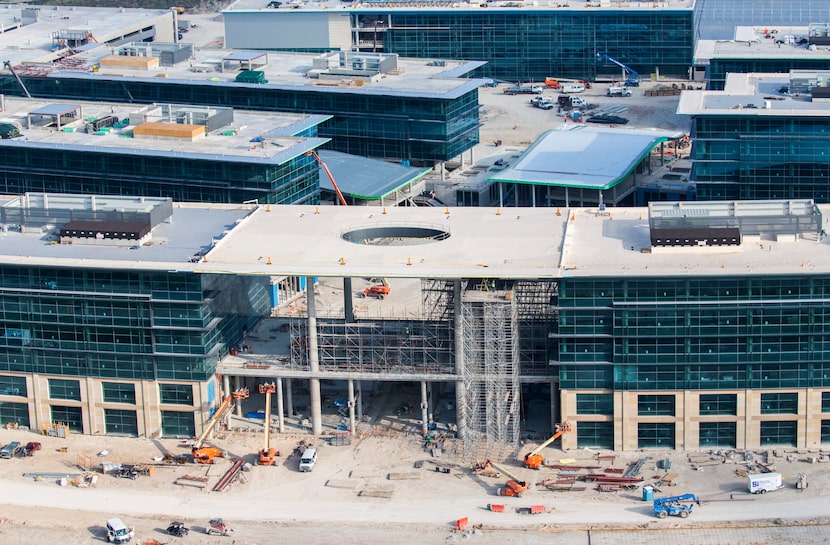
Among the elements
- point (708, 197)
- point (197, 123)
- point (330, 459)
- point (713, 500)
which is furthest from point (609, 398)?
point (197, 123)

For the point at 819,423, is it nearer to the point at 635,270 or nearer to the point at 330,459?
the point at 635,270

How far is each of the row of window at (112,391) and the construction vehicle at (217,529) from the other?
18265 mm

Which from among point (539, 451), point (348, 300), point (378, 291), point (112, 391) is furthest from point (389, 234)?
point (112, 391)

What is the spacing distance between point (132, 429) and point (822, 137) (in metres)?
71.1

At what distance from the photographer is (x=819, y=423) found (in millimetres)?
147500

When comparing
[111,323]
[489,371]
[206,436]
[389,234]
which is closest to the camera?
[489,371]

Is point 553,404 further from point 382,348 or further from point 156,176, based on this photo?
point 156,176

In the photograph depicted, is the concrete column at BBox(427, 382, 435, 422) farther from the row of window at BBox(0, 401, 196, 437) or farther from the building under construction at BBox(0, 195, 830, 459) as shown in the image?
the row of window at BBox(0, 401, 196, 437)

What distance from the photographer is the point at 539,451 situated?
147m

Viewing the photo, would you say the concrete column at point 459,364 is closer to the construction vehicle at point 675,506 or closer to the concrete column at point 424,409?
the concrete column at point 424,409

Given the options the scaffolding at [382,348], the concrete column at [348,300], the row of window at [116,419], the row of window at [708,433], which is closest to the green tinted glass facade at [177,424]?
the row of window at [116,419]

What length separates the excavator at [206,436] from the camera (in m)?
148

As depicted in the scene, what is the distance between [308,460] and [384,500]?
862cm

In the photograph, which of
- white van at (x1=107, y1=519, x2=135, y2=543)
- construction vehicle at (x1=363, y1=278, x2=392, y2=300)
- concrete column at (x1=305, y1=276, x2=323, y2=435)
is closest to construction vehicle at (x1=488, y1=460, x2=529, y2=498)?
concrete column at (x1=305, y1=276, x2=323, y2=435)
